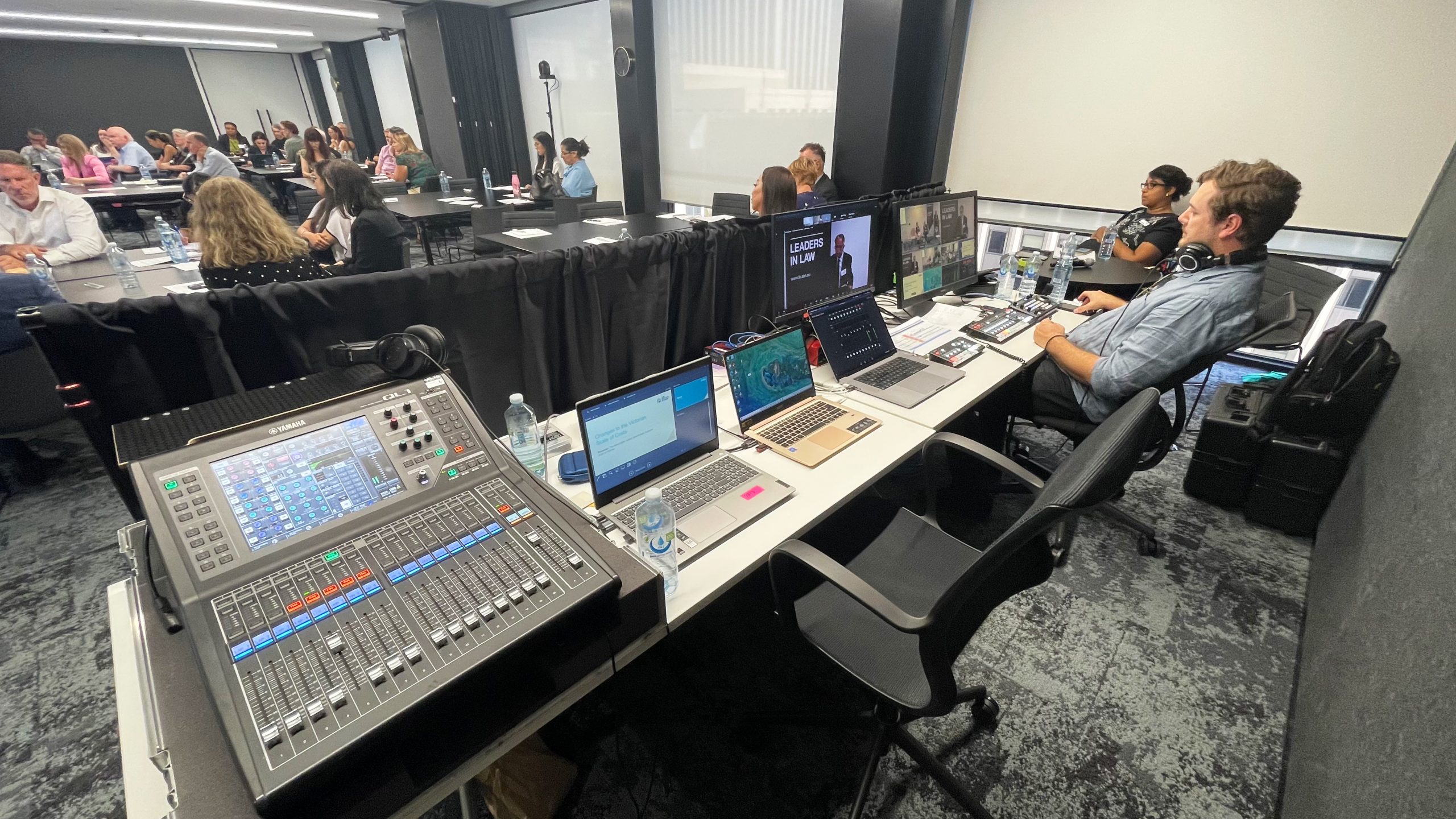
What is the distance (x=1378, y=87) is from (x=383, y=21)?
10774 millimetres

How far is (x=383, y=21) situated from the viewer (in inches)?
327

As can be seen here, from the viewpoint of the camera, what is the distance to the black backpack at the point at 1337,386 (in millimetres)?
1975

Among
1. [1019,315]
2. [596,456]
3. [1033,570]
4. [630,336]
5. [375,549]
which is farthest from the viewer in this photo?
[1019,315]

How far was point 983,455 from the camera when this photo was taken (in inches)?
60.6

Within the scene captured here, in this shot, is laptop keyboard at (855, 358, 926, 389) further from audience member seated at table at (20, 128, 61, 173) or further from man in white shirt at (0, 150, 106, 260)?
audience member seated at table at (20, 128, 61, 173)

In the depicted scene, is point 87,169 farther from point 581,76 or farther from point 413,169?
point 581,76

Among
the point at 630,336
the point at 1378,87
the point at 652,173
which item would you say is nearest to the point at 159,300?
the point at 630,336

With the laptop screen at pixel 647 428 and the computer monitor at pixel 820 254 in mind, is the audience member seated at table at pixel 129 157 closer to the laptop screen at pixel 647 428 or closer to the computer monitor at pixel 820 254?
the computer monitor at pixel 820 254

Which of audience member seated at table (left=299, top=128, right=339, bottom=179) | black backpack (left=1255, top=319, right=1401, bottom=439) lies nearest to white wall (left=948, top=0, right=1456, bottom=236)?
black backpack (left=1255, top=319, right=1401, bottom=439)

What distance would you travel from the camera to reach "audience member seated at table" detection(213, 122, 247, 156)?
10.1 m

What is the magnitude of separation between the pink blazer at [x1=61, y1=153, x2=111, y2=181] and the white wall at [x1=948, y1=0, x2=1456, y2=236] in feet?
31.4

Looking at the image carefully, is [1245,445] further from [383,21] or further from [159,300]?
[383,21]

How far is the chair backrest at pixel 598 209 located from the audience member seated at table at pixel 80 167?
6.62 meters

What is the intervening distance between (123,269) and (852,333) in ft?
11.5
